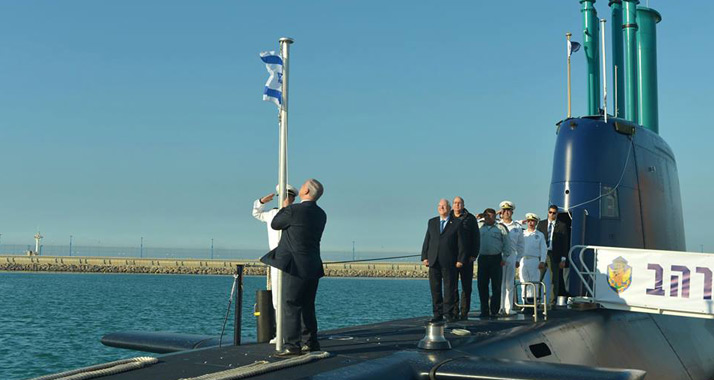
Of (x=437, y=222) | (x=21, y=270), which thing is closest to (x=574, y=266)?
(x=437, y=222)

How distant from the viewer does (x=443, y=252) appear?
10367mm

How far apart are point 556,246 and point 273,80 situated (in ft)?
21.9

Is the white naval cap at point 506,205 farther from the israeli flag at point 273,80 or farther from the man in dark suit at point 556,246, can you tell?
the israeli flag at point 273,80

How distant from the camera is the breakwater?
443 feet

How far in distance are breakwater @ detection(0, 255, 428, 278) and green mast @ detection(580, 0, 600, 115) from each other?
110 meters

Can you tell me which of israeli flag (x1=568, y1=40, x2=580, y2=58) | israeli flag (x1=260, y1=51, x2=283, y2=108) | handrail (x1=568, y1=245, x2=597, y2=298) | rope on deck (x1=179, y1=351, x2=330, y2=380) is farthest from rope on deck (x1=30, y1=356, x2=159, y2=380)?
israeli flag (x1=568, y1=40, x2=580, y2=58)

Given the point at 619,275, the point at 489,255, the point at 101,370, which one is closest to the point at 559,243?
the point at 619,275

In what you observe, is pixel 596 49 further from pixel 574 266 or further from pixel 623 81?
pixel 574 266

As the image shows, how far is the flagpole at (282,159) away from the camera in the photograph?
7.85 meters

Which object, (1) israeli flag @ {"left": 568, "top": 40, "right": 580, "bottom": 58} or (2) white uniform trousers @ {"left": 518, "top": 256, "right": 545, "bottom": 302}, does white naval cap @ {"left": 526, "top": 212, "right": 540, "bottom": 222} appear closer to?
(2) white uniform trousers @ {"left": 518, "top": 256, "right": 545, "bottom": 302}

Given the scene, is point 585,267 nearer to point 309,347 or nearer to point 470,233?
point 470,233

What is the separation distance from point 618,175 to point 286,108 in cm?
717

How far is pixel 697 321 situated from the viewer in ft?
45.1

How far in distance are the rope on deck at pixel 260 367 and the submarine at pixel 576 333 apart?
13 millimetres
